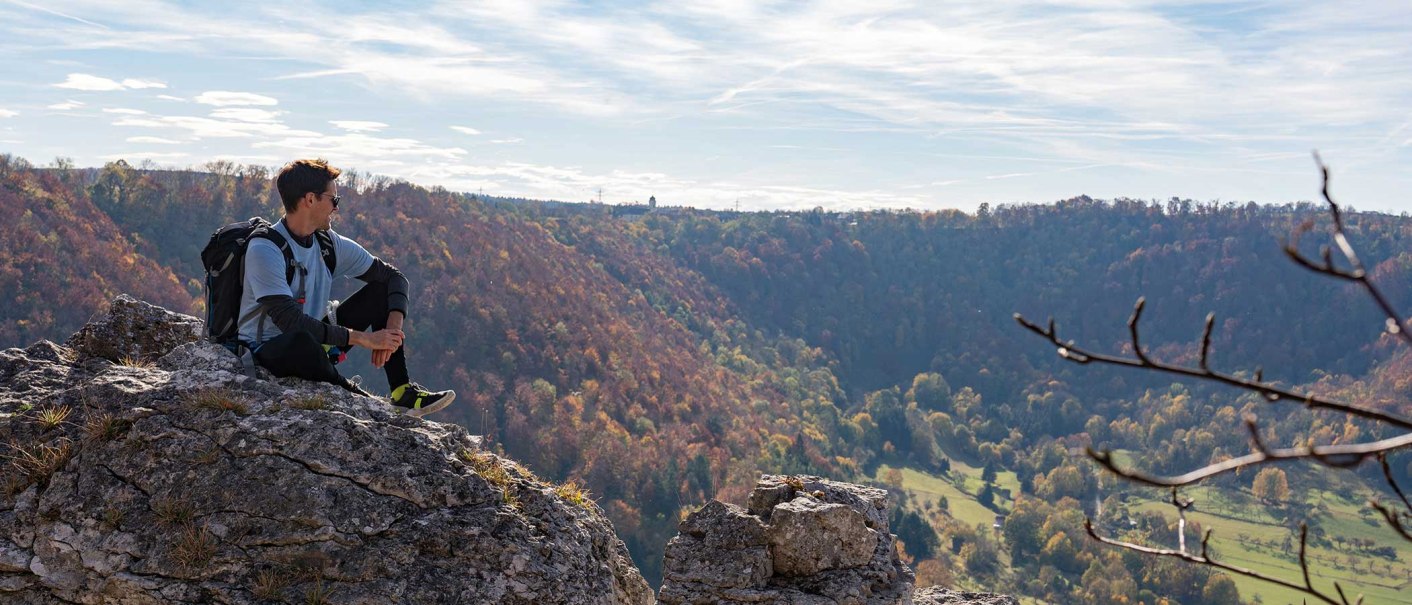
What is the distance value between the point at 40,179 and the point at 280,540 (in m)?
90.8

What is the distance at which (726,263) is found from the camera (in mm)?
195250

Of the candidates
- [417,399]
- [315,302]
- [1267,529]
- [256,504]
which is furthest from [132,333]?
[1267,529]

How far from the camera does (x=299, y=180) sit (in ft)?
22.2

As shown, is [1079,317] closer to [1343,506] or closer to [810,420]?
[1343,506]

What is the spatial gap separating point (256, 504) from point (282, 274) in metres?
1.75

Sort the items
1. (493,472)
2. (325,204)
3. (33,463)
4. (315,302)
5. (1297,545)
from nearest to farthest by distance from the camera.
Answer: (33,463) < (493,472) < (325,204) < (315,302) < (1297,545)

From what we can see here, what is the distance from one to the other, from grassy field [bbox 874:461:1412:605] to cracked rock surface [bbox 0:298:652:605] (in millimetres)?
104591

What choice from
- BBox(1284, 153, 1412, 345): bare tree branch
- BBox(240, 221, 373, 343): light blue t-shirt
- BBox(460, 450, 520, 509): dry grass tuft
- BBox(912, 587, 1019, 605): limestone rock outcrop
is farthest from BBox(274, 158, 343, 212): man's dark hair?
BBox(1284, 153, 1412, 345): bare tree branch

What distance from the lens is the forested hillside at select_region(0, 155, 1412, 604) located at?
7700cm

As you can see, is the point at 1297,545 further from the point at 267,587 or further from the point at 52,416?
the point at 52,416

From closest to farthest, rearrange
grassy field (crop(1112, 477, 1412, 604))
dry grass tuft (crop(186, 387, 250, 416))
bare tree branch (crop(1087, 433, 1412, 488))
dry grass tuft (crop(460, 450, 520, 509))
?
bare tree branch (crop(1087, 433, 1412, 488))
dry grass tuft (crop(186, 387, 250, 416))
dry grass tuft (crop(460, 450, 520, 509))
grassy field (crop(1112, 477, 1412, 604))

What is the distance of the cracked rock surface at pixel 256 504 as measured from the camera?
528 centimetres

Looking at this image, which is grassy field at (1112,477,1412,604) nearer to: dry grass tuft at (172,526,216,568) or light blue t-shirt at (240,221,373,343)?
light blue t-shirt at (240,221,373,343)

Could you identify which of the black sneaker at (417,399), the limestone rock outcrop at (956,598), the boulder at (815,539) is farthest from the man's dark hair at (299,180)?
the limestone rock outcrop at (956,598)
